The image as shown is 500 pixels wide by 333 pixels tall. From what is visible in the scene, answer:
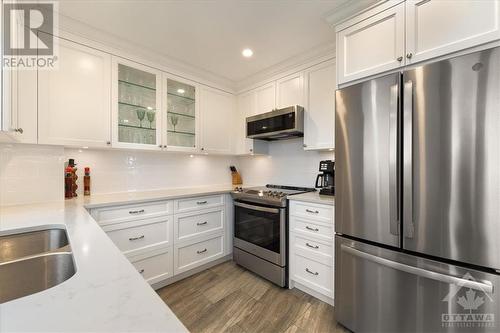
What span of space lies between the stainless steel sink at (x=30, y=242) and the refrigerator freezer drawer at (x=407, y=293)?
1.75 meters

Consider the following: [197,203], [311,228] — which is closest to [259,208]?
[311,228]

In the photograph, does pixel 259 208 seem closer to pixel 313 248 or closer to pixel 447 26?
pixel 313 248

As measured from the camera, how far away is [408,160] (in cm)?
125

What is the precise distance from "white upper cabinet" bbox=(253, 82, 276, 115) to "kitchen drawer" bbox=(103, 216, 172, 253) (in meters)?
1.74

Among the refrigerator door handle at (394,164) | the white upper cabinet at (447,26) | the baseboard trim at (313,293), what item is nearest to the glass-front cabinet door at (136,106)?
the baseboard trim at (313,293)

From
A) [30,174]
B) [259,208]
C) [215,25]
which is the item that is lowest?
[259,208]

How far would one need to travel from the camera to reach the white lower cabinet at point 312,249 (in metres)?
1.83

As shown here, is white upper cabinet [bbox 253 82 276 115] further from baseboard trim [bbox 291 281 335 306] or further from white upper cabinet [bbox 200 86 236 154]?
baseboard trim [bbox 291 281 335 306]

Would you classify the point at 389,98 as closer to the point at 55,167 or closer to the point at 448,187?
the point at 448,187

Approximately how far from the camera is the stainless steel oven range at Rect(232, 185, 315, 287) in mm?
2125

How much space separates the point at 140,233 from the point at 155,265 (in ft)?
1.20

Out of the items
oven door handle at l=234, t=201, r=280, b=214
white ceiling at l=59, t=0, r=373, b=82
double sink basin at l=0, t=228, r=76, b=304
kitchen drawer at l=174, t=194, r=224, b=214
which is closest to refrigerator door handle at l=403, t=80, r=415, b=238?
white ceiling at l=59, t=0, r=373, b=82

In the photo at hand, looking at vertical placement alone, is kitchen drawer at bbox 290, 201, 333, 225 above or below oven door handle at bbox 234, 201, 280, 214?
above

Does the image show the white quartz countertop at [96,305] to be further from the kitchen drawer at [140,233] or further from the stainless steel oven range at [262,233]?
the stainless steel oven range at [262,233]
